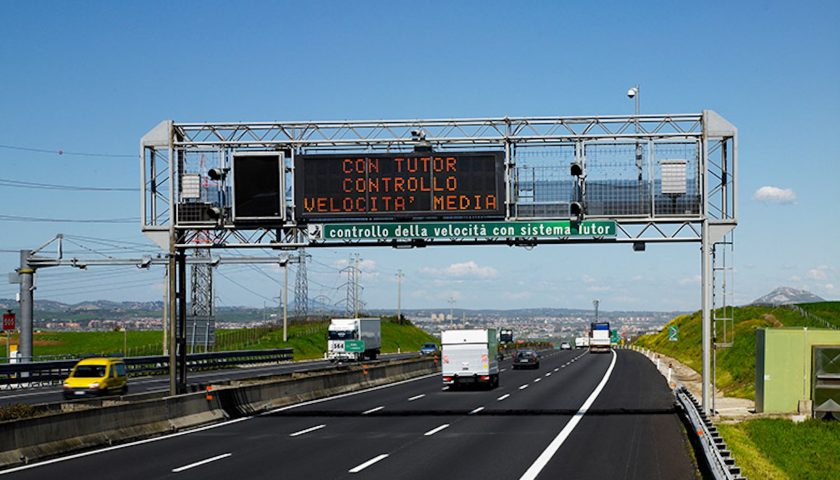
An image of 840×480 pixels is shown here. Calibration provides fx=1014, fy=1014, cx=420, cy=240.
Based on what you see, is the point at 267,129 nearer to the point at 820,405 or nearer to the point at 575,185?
the point at 575,185

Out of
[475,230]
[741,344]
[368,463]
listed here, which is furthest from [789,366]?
[741,344]

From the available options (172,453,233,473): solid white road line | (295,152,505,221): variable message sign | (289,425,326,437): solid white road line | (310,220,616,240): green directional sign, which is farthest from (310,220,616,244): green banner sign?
(172,453,233,473): solid white road line

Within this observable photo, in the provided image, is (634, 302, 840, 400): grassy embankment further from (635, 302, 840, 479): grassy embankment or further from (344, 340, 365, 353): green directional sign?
(344, 340, 365, 353): green directional sign

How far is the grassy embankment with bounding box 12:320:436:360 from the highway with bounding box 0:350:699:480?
216 feet

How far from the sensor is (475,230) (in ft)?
109

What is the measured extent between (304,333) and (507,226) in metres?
96.3

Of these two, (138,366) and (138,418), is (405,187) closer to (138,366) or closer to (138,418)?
(138,418)

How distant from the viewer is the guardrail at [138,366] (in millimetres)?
53469

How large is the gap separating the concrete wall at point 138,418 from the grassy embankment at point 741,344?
62.4 ft

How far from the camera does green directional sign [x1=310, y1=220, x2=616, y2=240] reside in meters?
33.1

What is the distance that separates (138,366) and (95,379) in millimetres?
27713

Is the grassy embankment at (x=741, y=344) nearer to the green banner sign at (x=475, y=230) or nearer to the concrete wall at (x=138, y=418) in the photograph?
the green banner sign at (x=475, y=230)

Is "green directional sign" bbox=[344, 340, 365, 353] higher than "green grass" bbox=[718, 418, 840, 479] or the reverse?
the reverse

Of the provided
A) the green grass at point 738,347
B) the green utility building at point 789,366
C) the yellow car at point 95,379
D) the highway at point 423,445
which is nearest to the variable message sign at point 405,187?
the highway at point 423,445
